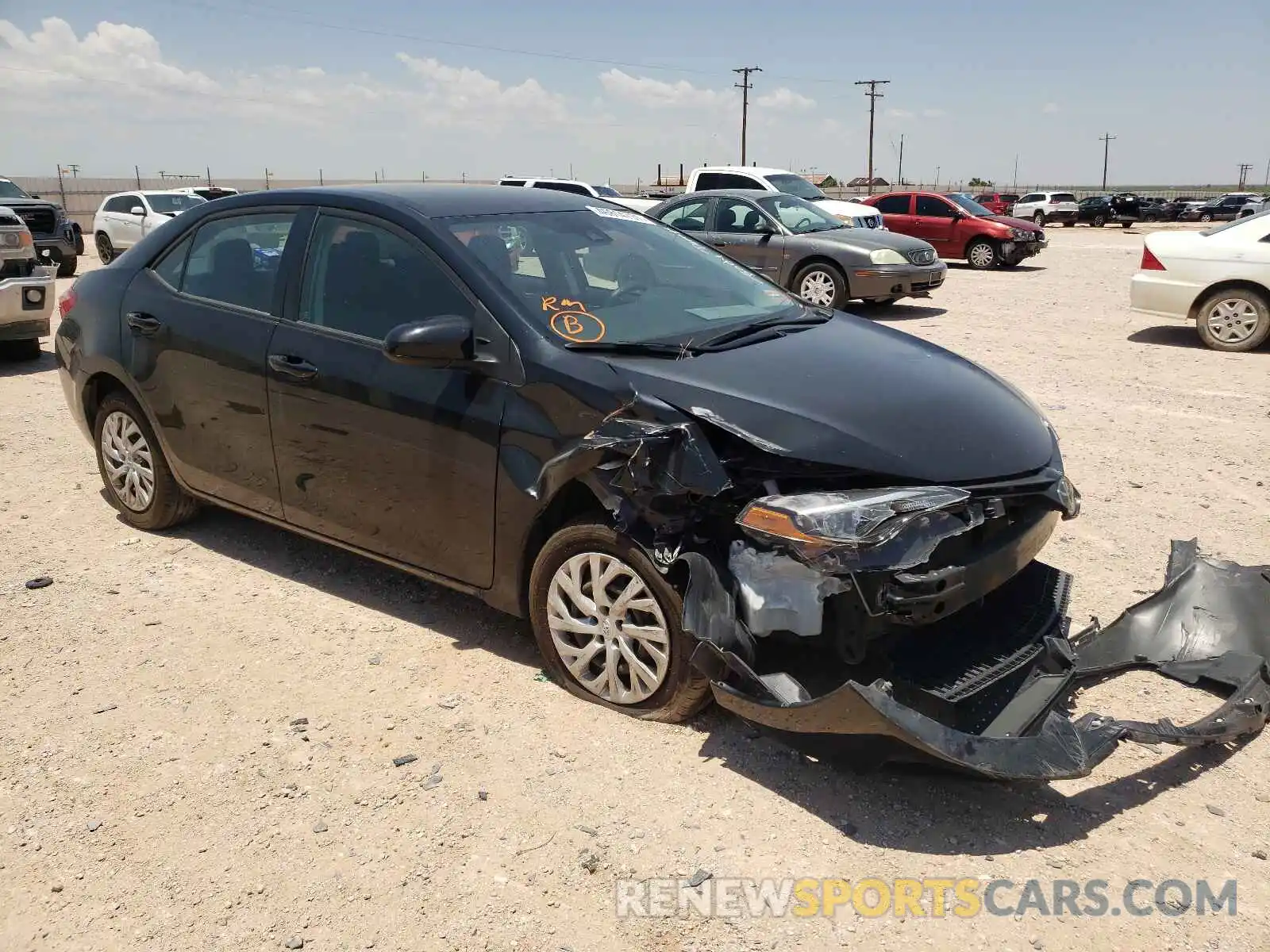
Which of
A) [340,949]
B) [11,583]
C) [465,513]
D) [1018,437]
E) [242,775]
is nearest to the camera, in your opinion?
[340,949]

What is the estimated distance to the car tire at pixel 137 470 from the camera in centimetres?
502

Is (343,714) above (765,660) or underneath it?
underneath

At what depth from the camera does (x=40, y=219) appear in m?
18.1

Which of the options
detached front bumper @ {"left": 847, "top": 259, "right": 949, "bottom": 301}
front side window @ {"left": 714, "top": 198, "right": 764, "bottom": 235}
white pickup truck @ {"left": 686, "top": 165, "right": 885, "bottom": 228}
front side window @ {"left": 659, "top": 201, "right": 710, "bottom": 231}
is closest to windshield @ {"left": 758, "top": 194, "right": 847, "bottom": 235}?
front side window @ {"left": 714, "top": 198, "right": 764, "bottom": 235}

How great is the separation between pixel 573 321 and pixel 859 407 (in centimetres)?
109

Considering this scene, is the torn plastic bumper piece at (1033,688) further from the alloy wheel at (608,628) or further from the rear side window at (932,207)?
the rear side window at (932,207)

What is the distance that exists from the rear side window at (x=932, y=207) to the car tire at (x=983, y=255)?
98cm

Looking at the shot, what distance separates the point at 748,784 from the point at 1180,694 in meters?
1.69

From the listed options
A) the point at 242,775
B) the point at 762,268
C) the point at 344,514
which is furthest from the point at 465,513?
the point at 762,268

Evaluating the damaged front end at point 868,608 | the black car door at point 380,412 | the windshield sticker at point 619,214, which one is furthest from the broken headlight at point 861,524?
the windshield sticker at point 619,214

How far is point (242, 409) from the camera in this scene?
4363mm

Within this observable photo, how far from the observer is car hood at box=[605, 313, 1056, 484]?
9.96 ft

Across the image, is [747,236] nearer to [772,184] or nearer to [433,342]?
[772,184]

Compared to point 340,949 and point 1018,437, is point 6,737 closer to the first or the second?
point 340,949
